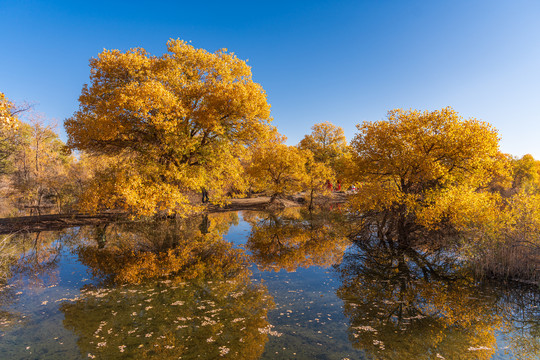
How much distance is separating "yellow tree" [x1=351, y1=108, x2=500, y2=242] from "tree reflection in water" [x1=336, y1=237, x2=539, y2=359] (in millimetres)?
2769

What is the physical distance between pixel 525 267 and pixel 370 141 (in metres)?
9.65

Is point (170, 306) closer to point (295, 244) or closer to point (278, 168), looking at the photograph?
point (295, 244)

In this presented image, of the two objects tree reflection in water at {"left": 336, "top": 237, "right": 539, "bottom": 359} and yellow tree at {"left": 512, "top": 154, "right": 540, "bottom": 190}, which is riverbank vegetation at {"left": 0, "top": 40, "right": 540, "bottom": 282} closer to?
tree reflection in water at {"left": 336, "top": 237, "right": 539, "bottom": 359}

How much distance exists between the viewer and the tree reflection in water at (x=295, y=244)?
43.9ft

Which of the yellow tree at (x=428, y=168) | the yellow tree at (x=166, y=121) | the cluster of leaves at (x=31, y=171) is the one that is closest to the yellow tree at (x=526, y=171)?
the yellow tree at (x=428, y=168)

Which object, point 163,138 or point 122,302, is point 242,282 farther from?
point 163,138

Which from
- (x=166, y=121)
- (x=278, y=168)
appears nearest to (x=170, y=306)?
(x=166, y=121)

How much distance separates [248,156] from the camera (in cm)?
2189

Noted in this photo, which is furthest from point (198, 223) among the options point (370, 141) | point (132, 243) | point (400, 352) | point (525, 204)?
point (525, 204)

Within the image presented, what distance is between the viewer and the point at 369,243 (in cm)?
1739

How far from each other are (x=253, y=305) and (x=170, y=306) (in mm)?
2632

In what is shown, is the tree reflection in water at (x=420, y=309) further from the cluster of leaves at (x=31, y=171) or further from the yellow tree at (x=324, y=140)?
the yellow tree at (x=324, y=140)

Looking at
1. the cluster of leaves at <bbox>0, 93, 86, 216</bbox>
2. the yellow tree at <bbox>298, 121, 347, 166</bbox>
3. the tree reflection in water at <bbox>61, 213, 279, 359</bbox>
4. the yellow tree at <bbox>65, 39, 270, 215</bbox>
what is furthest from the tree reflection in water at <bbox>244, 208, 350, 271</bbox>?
the yellow tree at <bbox>298, 121, 347, 166</bbox>

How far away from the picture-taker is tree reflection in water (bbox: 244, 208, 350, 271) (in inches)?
526
